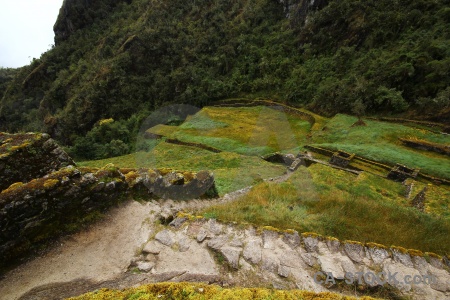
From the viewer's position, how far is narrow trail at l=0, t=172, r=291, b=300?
16.3ft

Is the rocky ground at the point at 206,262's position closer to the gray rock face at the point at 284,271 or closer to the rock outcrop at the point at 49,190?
the gray rock face at the point at 284,271

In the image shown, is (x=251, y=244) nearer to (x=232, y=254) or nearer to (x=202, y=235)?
(x=232, y=254)

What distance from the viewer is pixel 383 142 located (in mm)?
19828

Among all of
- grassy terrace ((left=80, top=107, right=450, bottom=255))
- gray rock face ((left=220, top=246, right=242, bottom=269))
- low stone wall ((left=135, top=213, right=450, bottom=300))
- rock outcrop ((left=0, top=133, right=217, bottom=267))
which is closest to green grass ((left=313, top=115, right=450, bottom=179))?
grassy terrace ((left=80, top=107, right=450, bottom=255))

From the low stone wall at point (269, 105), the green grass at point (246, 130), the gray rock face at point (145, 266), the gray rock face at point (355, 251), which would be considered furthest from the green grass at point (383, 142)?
the gray rock face at point (145, 266)

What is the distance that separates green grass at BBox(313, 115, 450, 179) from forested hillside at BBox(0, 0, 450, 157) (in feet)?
11.4

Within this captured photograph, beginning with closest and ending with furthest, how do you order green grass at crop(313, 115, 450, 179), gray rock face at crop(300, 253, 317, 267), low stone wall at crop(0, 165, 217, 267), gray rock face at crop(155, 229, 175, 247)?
gray rock face at crop(300, 253, 317, 267) → low stone wall at crop(0, 165, 217, 267) → gray rock face at crop(155, 229, 175, 247) → green grass at crop(313, 115, 450, 179)

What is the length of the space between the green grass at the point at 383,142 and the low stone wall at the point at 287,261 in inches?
495

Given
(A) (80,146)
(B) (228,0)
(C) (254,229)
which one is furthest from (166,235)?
(B) (228,0)

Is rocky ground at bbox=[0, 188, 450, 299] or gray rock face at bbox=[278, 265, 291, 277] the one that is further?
gray rock face at bbox=[278, 265, 291, 277]

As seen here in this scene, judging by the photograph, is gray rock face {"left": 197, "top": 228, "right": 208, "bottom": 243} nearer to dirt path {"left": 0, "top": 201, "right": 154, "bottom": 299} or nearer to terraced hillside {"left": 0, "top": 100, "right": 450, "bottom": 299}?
terraced hillside {"left": 0, "top": 100, "right": 450, "bottom": 299}

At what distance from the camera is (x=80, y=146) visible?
95.2 feet

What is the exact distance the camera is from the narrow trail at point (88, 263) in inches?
195

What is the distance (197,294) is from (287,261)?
2271 millimetres
